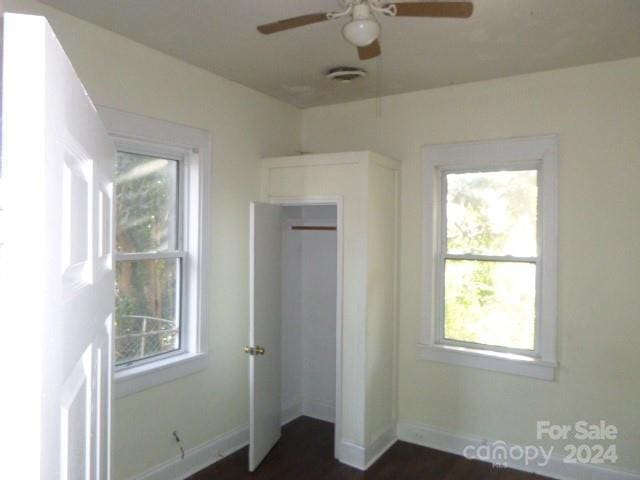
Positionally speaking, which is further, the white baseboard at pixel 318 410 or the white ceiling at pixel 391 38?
the white baseboard at pixel 318 410

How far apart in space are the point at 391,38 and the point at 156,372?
245 centimetres

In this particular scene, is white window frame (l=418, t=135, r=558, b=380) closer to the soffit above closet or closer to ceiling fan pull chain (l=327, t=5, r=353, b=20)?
the soffit above closet

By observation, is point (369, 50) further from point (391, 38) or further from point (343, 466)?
point (343, 466)

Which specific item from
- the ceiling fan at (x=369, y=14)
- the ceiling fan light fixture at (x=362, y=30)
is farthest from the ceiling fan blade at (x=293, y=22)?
the ceiling fan light fixture at (x=362, y=30)

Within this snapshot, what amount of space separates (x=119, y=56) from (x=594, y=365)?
3512mm

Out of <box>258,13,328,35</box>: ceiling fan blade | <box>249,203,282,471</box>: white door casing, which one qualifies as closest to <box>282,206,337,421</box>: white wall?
<box>249,203,282,471</box>: white door casing

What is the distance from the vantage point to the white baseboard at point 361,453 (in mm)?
3271

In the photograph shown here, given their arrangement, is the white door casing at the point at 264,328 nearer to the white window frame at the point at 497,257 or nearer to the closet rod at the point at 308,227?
the closet rod at the point at 308,227

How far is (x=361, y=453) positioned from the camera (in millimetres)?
3275

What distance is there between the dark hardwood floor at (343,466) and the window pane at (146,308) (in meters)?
0.95

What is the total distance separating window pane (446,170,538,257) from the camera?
11.0 ft

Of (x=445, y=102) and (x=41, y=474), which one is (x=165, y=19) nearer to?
(x=445, y=102)

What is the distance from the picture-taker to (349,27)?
73.3 inches

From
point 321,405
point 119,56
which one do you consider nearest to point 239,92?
point 119,56
